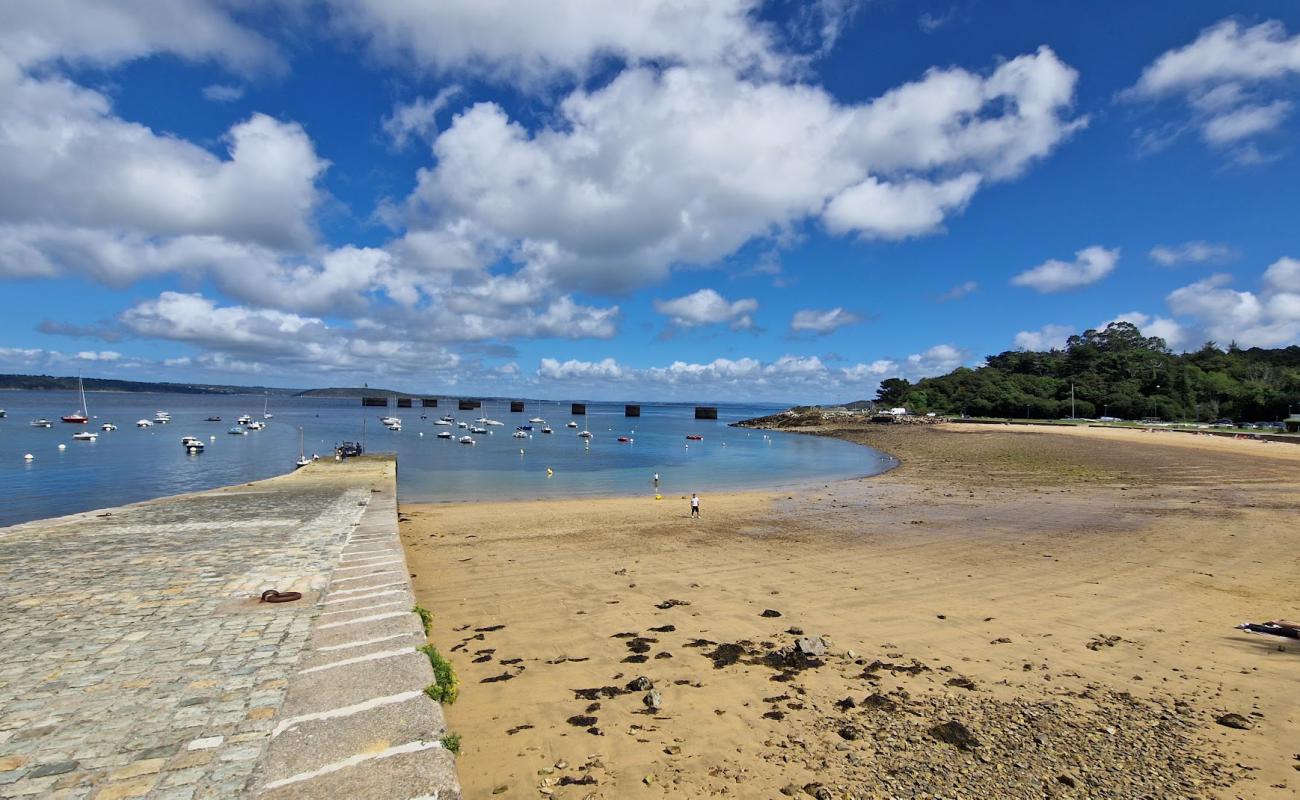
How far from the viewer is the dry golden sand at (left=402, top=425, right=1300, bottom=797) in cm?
616

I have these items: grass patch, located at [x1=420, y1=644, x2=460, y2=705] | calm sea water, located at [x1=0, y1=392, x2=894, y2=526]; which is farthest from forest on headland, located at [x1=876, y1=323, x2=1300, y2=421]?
grass patch, located at [x1=420, y1=644, x2=460, y2=705]

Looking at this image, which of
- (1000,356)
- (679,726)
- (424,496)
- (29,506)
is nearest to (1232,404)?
(1000,356)

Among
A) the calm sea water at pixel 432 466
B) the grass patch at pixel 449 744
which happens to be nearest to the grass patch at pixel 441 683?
the grass patch at pixel 449 744

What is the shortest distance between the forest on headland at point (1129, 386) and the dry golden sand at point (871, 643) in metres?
92.1

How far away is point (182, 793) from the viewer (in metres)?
4.69

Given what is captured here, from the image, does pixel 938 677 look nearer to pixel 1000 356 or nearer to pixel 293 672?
pixel 293 672

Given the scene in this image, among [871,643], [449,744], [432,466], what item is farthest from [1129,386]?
[449,744]

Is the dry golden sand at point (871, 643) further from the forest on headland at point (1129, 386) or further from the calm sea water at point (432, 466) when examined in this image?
the forest on headland at point (1129, 386)

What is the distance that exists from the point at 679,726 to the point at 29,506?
3678 centimetres

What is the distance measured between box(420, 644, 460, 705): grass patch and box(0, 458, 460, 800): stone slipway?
118 millimetres

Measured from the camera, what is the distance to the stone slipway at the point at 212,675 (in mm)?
4941

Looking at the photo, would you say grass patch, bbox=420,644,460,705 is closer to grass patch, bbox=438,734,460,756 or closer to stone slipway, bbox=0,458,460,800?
stone slipway, bbox=0,458,460,800

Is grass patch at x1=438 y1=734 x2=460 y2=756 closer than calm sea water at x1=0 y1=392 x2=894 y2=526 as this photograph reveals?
Yes

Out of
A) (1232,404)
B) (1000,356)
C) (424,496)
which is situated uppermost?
(1000,356)
